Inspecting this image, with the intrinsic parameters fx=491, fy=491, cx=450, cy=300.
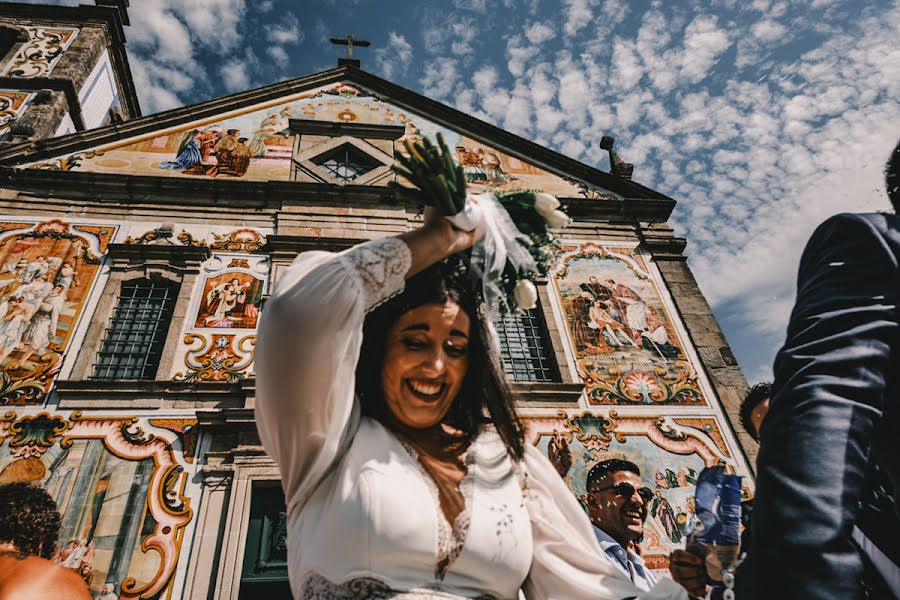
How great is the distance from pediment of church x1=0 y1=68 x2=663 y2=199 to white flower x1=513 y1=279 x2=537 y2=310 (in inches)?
275

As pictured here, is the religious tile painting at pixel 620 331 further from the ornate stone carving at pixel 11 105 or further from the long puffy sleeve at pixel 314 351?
the ornate stone carving at pixel 11 105

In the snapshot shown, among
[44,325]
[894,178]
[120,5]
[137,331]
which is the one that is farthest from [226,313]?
[120,5]

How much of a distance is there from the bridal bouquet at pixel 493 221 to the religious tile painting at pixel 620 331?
5.27 meters

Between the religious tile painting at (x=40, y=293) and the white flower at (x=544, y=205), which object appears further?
the religious tile painting at (x=40, y=293)

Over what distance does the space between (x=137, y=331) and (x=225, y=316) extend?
1219 mm

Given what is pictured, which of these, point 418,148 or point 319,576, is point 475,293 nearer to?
point 418,148

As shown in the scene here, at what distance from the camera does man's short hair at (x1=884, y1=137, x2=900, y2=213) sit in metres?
1.30

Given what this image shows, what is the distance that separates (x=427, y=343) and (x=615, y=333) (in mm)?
6385

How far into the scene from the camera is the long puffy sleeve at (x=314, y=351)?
1.18 m

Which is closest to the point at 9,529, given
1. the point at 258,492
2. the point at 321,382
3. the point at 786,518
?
the point at 258,492

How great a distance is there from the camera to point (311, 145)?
382 inches

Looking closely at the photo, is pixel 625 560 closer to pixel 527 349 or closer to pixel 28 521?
pixel 28 521

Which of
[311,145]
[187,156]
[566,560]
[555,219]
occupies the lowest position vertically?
[566,560]

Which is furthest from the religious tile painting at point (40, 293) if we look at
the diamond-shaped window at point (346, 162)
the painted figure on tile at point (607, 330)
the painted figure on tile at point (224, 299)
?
the painted figure on tile at point (607, 330)
